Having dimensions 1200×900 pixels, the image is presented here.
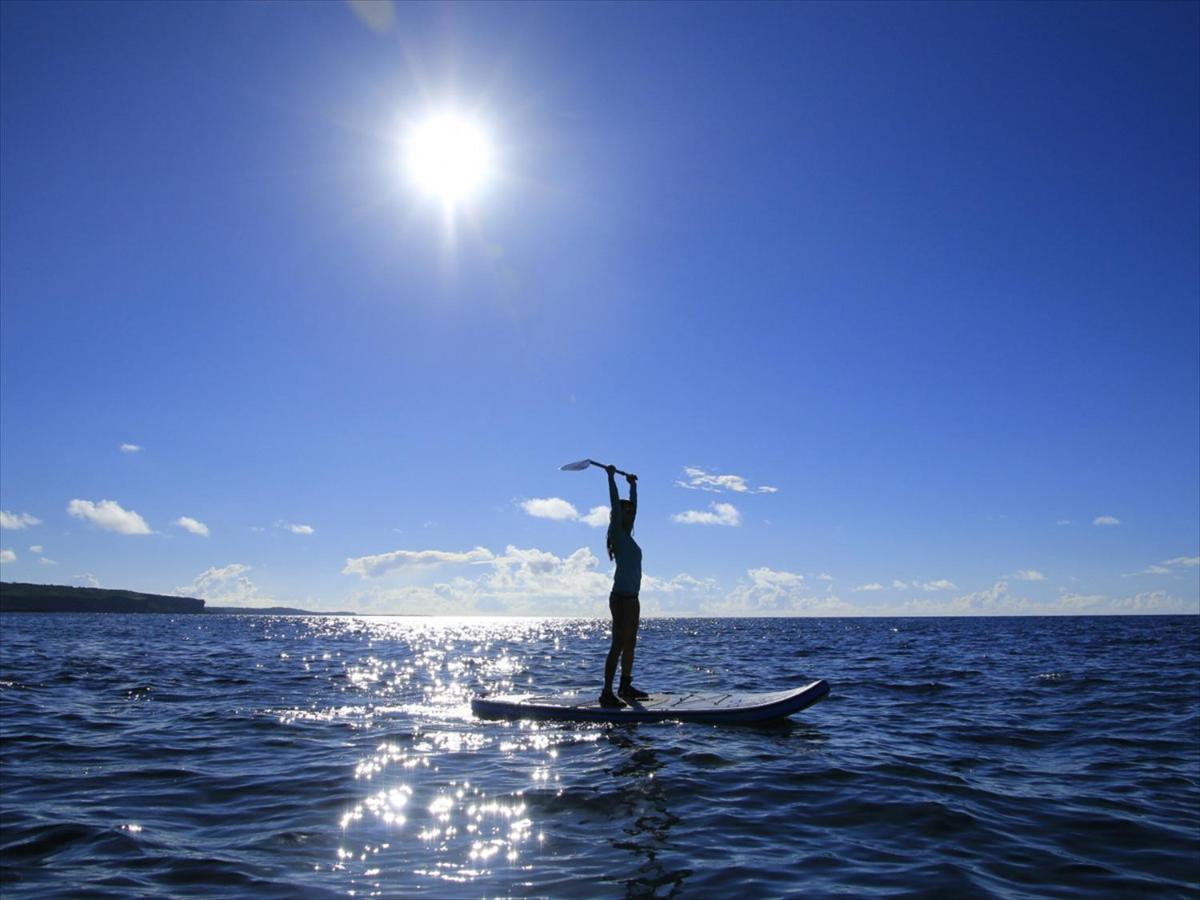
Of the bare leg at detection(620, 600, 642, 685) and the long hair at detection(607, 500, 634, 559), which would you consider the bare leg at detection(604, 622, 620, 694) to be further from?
the long hair at detection(607, 500, 634, 559)

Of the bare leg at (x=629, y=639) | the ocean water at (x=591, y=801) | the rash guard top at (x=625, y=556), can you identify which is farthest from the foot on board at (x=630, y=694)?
the rash guard top at (x=625, y=556)

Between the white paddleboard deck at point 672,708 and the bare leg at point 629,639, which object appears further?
the bare leg at point 629,639

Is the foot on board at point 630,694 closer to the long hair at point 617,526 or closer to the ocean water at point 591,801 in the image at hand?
the ocean water at point 591,801

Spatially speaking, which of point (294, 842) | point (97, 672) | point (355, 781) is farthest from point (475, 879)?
point (97, 672)

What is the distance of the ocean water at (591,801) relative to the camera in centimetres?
498

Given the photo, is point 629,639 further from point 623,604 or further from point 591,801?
point 591,801

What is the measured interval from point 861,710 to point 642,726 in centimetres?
470

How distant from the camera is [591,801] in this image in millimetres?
6758

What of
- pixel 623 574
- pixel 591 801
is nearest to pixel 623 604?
pixel 623 574

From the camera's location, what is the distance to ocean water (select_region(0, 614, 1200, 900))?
4977 mm

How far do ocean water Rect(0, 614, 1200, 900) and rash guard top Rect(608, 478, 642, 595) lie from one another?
1.99 meters

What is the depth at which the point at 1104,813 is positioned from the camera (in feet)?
22.1

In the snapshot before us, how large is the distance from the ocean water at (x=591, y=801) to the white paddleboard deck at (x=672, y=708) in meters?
0.22

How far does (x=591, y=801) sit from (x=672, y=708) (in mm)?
4500
